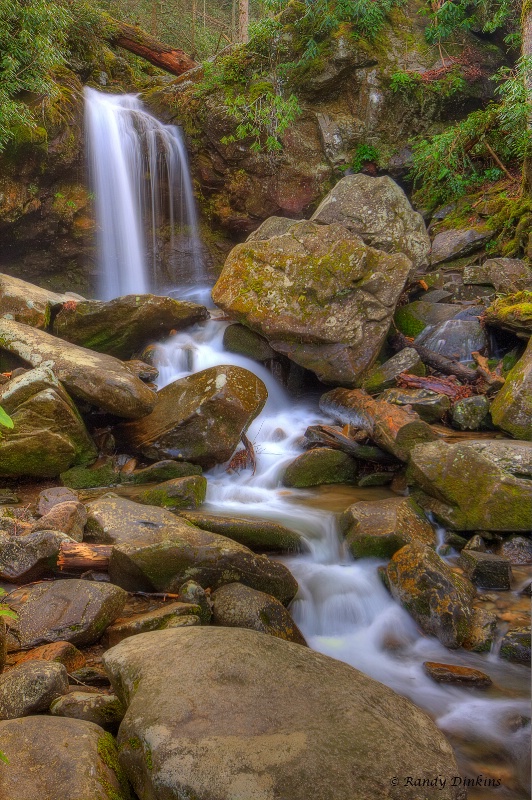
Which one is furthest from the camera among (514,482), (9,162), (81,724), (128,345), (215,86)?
(215,86)

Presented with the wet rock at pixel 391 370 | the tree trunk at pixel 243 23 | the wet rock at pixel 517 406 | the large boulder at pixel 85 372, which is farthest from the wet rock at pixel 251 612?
the tree trunk at pixel 243 23

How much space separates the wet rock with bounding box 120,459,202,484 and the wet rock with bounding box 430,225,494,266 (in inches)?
279

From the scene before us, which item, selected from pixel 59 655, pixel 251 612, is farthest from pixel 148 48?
pixel 59 655

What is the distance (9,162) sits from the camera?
10.6 meters

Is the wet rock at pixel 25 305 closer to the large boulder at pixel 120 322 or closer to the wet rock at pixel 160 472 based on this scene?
the large boulder at pixel 120 322

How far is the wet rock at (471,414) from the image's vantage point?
6641 millimetres

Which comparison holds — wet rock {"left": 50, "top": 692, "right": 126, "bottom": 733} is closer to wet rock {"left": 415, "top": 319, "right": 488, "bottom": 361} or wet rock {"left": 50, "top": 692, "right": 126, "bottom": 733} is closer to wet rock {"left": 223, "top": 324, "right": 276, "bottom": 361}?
wet rock {"left": 223, "top": 324, "right": 276, "bottom": 361}

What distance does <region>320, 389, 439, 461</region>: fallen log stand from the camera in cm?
594

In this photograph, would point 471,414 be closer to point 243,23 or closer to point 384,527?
point 384,527

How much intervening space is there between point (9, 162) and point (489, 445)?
10.4 m

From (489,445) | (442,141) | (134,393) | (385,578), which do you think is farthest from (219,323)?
(442,141)

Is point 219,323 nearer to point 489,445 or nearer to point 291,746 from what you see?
point 489,445

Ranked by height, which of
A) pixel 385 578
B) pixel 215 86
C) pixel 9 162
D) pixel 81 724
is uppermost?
pixel 215 86

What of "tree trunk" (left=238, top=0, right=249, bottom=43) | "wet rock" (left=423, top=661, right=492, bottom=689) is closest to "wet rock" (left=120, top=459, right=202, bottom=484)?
"wet rock" (left=423, top=661, right=492, bottom=689)
